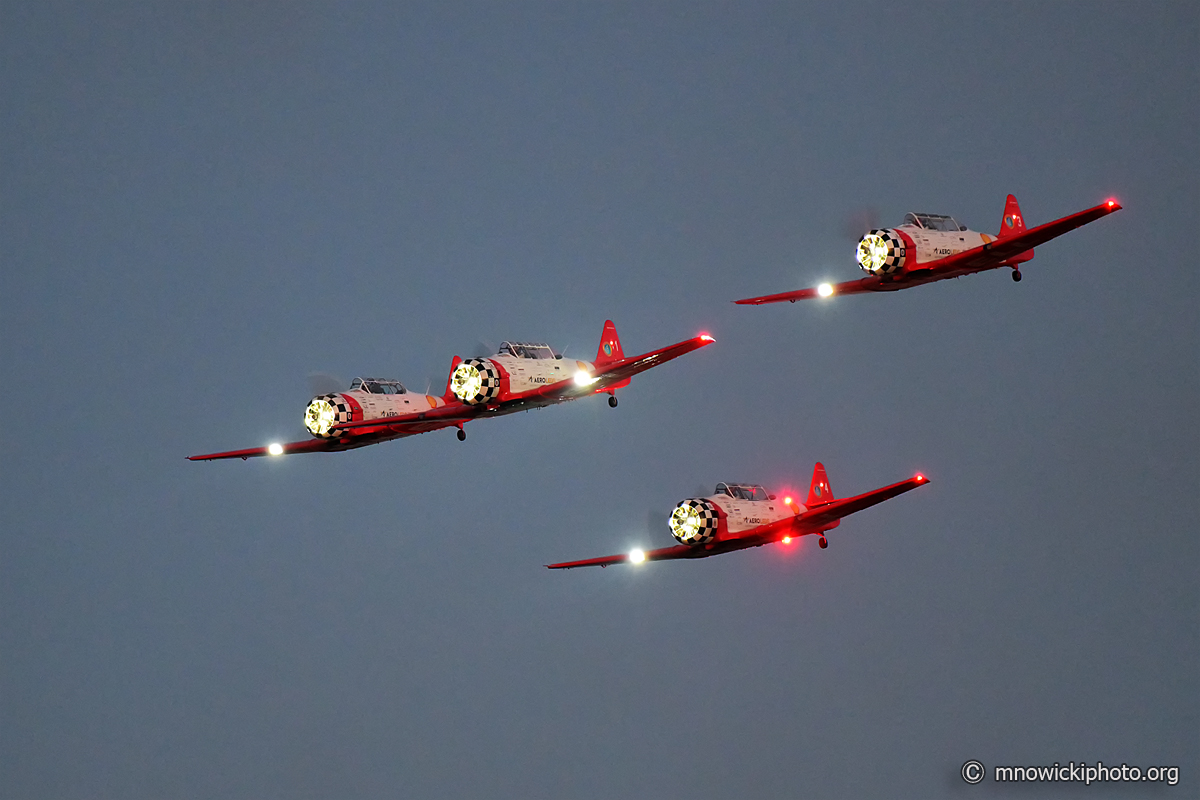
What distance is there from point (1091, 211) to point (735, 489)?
60.4 ft

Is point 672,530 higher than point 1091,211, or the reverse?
point 1091,211

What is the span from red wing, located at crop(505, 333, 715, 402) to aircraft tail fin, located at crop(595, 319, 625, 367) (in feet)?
1.41

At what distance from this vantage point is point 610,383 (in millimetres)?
72562

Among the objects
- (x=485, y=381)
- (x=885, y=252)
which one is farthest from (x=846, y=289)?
(x=485, y=381)

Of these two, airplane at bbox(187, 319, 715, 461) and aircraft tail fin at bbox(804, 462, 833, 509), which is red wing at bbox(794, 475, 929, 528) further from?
airplane at bbox(187, 319, 715, 461)

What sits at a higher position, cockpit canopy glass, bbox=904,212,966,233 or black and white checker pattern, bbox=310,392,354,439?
cockpit canopy glass, bbox=904,212,966,233

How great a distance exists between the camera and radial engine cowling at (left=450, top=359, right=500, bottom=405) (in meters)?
68.9

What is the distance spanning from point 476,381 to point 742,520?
12.3 m

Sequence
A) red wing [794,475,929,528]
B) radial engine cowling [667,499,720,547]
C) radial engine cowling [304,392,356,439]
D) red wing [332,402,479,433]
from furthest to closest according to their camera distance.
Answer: radial engine cowling [304,392,356,439]
radial engine cowling [667,499,720,547]
red wing [332,402,479,433]
red wing [794,475,929,528]

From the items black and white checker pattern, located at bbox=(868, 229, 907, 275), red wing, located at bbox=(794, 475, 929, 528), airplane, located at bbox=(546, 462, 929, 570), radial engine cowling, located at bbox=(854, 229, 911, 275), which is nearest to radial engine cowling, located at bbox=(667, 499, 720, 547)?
airplane, located at bbox=(546, 462, 929, 570)

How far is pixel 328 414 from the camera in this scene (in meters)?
74.4

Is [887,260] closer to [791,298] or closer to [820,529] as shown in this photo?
[791,298]

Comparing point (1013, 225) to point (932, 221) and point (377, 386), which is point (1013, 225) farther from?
point (377, 386)

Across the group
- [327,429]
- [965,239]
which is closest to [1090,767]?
[965,239]
